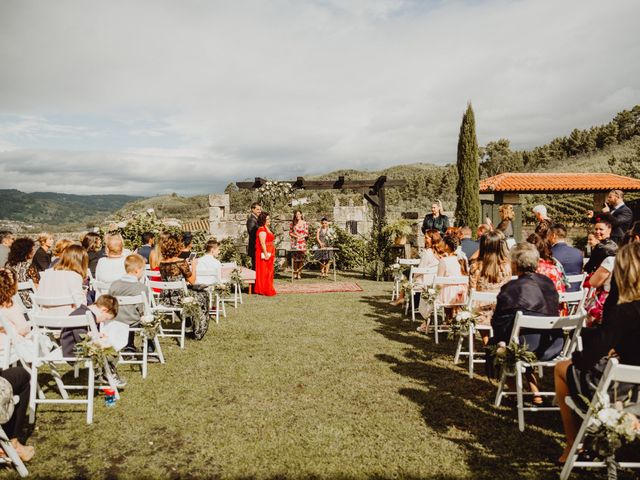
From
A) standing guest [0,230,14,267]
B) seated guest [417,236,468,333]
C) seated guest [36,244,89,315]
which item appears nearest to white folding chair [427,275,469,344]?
seated guest [417,236,468,333]

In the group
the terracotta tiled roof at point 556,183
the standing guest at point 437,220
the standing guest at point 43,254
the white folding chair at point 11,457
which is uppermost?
the terracotta tiled roof at point 556,183

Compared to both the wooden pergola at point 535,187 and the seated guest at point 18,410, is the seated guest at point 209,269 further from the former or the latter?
the wooden pergola at point 535,187

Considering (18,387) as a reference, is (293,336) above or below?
below

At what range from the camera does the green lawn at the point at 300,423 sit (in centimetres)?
293

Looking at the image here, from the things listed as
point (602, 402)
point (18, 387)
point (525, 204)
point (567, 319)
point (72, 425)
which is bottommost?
point (72, 425)

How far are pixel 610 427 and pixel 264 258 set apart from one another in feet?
24.6

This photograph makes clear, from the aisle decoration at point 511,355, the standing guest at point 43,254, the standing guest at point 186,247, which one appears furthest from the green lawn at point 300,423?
the standing guest at point 43,254

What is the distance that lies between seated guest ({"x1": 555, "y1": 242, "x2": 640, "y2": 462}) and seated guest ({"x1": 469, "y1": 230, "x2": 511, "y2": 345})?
1991 mm

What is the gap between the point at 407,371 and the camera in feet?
15.5

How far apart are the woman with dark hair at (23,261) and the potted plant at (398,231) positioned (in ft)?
26.0

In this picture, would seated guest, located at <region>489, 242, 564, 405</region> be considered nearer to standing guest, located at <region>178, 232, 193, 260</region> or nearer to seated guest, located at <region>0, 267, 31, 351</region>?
seated guest, located at <region>0, 267, 31, 351</region>

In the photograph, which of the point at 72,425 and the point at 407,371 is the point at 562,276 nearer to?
the point at 407,371

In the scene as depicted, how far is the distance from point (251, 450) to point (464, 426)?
5.53ft

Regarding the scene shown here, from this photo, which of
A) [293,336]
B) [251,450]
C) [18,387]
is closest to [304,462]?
[251,450]
